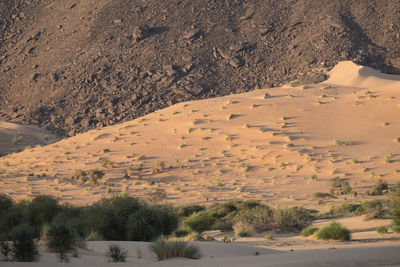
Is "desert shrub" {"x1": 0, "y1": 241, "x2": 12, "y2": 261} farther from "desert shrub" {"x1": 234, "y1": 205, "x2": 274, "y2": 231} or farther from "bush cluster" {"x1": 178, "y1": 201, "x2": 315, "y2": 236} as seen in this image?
"desert shrub" {"x1": 234, "y1": 205, "x2": 274, "y2": 231}

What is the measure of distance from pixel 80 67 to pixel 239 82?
59.3 feet

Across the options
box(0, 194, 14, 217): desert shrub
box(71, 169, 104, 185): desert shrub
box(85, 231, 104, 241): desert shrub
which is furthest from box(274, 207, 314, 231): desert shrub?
box(71, 169, 104, 185): desert shrub

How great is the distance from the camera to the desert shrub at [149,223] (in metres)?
14.5

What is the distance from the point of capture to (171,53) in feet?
201

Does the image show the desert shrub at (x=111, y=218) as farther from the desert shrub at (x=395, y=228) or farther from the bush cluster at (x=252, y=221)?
the desert shrub at (x=395, y=228)

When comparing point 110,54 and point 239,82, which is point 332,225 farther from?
point 110,54

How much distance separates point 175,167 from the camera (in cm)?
3328

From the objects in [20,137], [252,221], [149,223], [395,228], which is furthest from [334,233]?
[20,137]

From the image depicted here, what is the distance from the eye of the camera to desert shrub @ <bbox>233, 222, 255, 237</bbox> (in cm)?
1641

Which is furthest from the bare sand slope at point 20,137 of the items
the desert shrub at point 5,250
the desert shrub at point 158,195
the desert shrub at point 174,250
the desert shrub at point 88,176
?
the desert shrub at point 174,250

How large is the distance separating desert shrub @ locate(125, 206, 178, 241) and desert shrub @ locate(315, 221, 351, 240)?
411 centimetres

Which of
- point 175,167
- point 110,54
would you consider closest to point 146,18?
point 110,54

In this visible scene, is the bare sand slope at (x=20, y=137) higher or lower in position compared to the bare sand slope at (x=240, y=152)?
higher

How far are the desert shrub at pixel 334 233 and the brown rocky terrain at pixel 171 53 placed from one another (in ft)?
136
